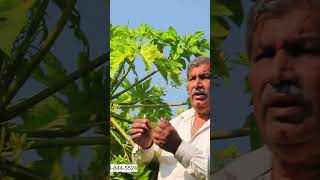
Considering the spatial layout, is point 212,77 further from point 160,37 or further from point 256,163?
point 160,37

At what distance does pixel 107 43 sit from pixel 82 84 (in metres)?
0.21

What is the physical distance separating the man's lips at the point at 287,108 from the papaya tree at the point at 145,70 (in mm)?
1105

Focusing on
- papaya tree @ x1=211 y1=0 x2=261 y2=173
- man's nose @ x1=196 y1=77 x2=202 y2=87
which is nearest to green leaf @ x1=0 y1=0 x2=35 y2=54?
papaya tree @ x1=211 y1=0 x2=261 y2=173

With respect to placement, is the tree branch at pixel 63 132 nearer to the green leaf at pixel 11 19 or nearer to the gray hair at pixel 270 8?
the green leaf at pixel 11 19

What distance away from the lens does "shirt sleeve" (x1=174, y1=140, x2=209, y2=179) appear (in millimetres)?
2607

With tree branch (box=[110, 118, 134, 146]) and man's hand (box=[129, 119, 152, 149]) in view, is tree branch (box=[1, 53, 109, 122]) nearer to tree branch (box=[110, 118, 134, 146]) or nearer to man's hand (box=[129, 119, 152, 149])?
man's hand (box=[129, 119, 152, 149])

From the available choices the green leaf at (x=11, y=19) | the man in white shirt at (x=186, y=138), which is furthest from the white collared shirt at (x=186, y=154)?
the green leaf at (x=11, y=19)

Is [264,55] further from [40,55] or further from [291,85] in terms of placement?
[40,55]

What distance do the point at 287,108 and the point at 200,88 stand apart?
88cm

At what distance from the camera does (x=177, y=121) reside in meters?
2.86

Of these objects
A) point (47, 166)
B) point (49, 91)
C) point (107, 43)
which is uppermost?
point (107, 43)

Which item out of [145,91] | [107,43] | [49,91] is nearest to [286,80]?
[107,43]

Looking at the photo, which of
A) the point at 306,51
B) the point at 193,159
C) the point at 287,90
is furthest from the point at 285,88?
the point at 193,159

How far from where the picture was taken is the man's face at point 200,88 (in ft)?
9.05
